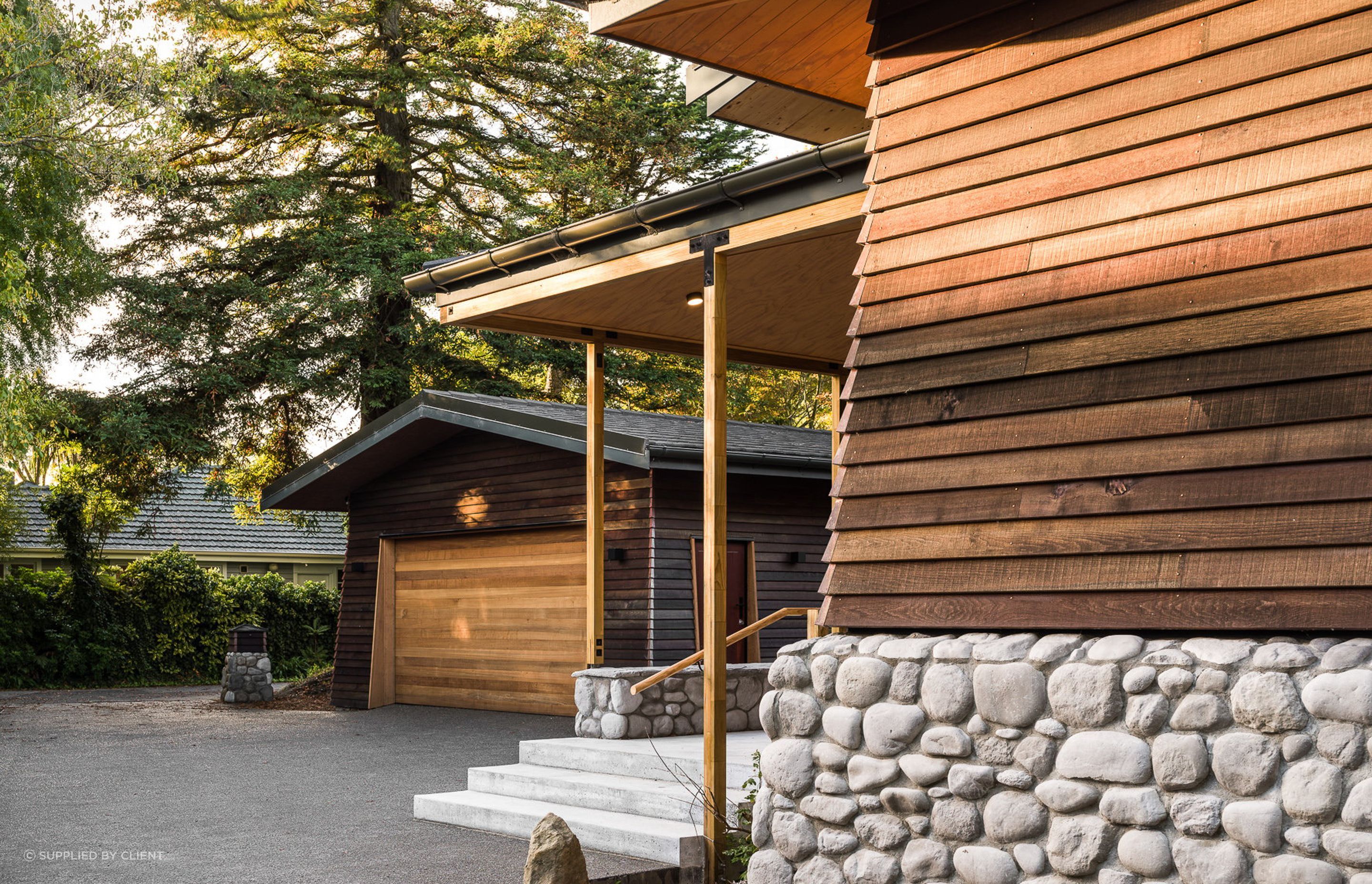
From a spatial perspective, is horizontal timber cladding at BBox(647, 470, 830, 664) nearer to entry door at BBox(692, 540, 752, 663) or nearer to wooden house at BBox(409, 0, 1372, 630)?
entry door at BBox(692, 540, 752, 663)

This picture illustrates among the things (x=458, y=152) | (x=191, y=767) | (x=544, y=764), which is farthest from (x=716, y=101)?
(x=458, y=152)

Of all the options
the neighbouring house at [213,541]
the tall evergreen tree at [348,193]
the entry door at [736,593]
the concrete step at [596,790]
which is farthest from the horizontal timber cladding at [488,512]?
the neighbouring house at [213,541]

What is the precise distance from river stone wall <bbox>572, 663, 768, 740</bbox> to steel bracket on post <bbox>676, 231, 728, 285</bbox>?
3179mm

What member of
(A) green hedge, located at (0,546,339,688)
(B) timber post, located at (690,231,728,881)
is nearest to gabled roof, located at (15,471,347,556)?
(A) green hedge, located at (0,546,339,688)

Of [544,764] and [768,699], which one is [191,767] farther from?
[768,699]

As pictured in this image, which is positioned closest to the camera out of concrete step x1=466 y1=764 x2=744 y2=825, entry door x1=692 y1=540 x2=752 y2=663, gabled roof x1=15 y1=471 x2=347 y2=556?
concrete step x1=466 y1=764 x2=744 y2=825

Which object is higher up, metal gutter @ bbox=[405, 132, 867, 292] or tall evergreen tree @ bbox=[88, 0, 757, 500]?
tall evergreen tree @ bbox=[88, 0, 757, 500]

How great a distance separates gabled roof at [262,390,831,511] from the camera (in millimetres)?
12234

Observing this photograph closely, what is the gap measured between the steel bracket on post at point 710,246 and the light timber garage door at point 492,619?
734 centimetres

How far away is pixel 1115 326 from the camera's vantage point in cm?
390

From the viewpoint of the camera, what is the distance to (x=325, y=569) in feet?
90.6

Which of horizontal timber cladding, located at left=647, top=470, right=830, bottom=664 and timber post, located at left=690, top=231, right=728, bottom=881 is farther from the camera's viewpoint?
horizontal timber cladding, located at left=647, top=470, right=830, bottom=664

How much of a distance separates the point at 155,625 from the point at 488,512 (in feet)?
31.4

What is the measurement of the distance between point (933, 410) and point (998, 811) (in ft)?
4.58
